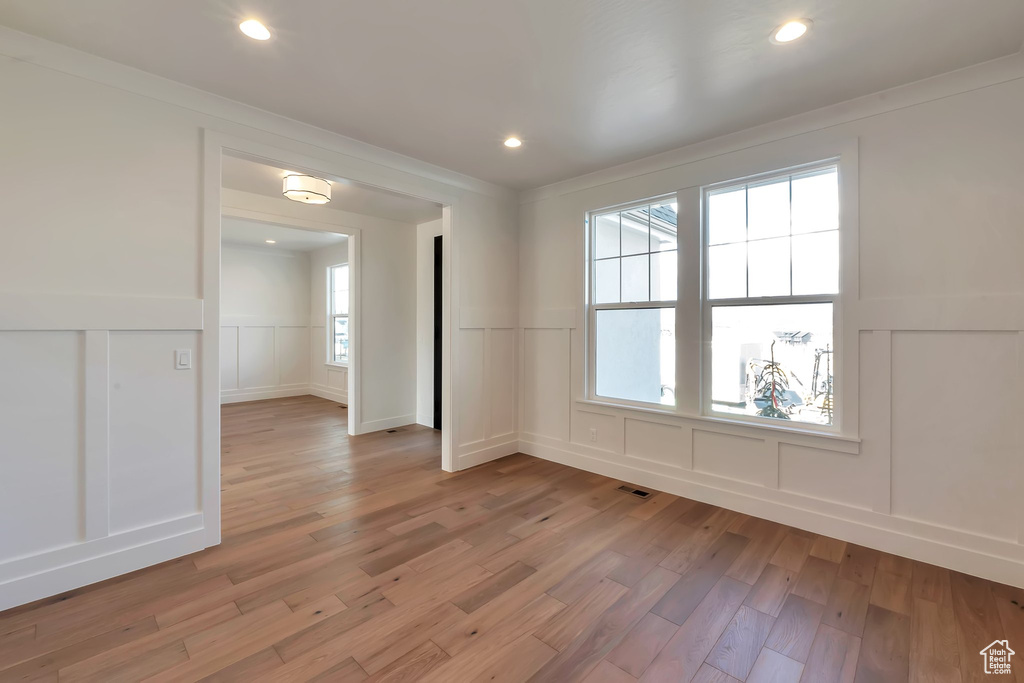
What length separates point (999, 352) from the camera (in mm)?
2240

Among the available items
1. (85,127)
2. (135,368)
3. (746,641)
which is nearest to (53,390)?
(135,368)

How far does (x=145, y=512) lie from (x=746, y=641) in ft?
10.1

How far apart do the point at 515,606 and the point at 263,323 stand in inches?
288

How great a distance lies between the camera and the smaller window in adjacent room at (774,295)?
2807 mm

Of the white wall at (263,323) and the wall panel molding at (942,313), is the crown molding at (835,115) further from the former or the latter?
the white wall at (263,323)

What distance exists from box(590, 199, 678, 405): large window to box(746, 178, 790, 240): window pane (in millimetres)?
551

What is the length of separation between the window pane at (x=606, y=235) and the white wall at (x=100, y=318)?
265 cm

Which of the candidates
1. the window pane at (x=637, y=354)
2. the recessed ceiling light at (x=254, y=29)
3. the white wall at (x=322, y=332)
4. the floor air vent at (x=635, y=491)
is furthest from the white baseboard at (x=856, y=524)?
the white wall at (x=322, y=332)

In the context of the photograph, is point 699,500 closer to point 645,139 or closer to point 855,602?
point 855,602

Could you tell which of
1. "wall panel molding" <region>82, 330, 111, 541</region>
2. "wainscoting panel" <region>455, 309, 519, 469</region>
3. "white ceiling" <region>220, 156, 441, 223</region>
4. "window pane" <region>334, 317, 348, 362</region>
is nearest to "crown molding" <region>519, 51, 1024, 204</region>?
"wainscoting panel" <region>455, 309, 519, 469</region>

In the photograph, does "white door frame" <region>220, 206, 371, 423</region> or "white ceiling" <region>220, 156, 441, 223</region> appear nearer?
"white ceiling" <region>220, 156, 441, 223</region>

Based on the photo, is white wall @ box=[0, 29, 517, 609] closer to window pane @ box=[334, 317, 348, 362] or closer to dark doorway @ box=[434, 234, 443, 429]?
dark doorway @ box=[434, 234, 443, 429]

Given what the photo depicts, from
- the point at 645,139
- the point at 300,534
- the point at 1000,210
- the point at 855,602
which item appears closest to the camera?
the point at 855,602

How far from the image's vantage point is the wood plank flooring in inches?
66.4
